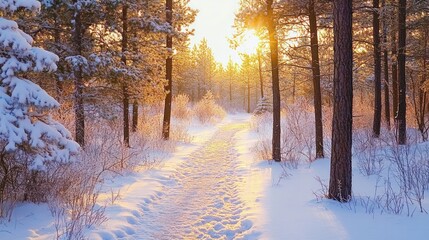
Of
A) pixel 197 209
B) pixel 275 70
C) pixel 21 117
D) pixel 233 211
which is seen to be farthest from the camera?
pixel 275 70

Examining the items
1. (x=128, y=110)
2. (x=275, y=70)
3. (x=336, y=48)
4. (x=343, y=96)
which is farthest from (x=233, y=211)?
(x=128, y=110)

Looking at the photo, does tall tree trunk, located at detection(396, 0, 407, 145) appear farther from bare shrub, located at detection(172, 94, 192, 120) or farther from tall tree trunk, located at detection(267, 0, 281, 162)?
bare shrub, located at detection(172, 94, 192, 120)

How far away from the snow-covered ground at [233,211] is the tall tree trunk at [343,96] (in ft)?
1.39

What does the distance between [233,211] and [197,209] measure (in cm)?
72

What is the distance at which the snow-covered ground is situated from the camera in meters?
4.56

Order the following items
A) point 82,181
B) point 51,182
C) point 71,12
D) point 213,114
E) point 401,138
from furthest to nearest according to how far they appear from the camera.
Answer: point 213,114 < point 401,138 < point 71,12 < point 82,181 < point 51,182

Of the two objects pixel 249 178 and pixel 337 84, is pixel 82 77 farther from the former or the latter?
pixel 337 84

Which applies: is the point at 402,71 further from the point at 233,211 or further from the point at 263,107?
the point at 263,107

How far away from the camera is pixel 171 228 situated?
537 cm

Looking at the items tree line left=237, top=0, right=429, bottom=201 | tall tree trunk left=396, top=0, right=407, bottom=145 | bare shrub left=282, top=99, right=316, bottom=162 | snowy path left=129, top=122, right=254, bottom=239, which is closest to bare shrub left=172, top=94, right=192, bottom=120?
bare shrub left=282, top=99, right=316, bottom=162

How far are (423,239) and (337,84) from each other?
279cm

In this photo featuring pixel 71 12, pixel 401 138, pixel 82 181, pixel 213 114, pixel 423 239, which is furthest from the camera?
pixel 213 114

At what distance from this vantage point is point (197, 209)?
6.34 meters

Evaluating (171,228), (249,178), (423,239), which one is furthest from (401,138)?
(171,228)
